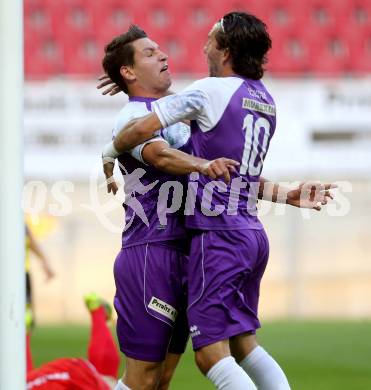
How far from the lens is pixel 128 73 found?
12.5 ft

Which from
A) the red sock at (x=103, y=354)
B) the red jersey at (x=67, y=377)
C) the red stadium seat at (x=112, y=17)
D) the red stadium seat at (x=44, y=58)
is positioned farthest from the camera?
the red stadium seat at (x=112, y=17)

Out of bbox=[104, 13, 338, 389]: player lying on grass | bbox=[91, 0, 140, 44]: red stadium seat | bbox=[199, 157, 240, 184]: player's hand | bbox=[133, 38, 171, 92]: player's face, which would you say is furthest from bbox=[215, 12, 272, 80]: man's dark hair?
bbox=[91, 0, 140, 44]: red stadium seat

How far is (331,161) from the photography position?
42.1ft

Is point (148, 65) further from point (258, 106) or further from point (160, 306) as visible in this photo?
point (160, 306)

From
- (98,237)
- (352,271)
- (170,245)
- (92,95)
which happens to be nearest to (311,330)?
(352,271)

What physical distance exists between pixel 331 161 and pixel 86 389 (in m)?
8.91

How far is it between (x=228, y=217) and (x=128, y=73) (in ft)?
2.40

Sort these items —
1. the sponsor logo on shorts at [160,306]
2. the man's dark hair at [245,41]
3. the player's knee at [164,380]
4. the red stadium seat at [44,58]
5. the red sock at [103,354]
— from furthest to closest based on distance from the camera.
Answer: the red stadium seat at [44,58]
the red sock at [103,354]
the player's knee at [164,380]
the sponsor logo on shorts at [160,306]
the man's dark hair at [245,41]

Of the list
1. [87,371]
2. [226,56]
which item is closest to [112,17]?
[87,371]

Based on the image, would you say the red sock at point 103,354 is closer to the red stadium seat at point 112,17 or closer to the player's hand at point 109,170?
the player's hand at point 109,170

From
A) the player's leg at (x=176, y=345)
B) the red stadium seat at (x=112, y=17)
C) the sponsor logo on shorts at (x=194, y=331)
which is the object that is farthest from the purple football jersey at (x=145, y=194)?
the red stadium seat at (x=112, y=17)

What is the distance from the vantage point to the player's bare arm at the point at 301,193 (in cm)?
371

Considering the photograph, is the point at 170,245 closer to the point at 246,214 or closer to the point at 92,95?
the point at 246,214

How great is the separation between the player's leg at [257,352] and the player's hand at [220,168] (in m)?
0.40
